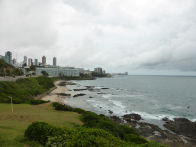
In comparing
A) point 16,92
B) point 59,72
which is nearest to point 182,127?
point 16,92

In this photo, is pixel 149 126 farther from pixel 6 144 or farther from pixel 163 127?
pixel 6 144

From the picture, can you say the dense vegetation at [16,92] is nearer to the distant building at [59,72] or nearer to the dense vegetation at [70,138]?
the dense vegetation at [70,138]

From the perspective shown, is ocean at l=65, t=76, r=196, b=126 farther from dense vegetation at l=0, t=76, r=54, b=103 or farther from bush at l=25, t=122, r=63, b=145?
bush at l=25, t=122, r=63, b=145

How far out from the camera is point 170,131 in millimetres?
20641

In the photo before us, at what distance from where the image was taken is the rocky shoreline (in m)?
17.4

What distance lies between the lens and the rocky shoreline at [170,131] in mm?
17359

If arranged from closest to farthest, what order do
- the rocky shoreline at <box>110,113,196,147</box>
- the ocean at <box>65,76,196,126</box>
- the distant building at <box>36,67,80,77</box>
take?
the rocky shoreline at <box>110,113,196,147</box>
the ocean at <box>65,76,196,126</box>
the distant building at <box>36,67,80,77</box>

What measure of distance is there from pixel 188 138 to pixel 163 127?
13.0 feet

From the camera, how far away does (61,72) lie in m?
160

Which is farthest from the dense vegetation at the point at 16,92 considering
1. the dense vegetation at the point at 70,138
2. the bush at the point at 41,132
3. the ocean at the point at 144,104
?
the dense vegetation at the point at 70,138

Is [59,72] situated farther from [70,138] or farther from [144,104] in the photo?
[70,138]

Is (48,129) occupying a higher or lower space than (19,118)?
higher

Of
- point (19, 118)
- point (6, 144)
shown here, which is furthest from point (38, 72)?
point (6, 144)

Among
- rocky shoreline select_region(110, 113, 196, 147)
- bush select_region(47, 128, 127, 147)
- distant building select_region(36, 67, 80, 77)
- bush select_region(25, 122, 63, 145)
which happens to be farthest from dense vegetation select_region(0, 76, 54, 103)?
distant building select_region(36, 67, 80, 77)
